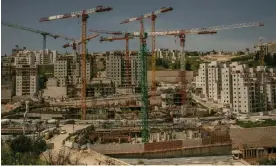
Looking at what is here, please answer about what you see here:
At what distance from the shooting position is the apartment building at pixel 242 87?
11070 millimetres

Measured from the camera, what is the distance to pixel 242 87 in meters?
11.1

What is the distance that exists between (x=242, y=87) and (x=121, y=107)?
12.4 feet

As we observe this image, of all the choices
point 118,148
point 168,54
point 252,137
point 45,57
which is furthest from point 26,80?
point 168,54

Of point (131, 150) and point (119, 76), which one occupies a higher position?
point (119, 76)

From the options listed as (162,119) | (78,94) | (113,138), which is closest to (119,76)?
(78,94)

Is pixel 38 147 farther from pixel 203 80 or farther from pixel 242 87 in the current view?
pixel 203 80

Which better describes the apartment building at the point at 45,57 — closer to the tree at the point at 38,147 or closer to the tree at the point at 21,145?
the tree at the point at 38,147

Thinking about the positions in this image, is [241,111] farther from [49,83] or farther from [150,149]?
[49,83]

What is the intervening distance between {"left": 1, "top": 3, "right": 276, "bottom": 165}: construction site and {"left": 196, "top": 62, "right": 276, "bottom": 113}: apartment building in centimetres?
23

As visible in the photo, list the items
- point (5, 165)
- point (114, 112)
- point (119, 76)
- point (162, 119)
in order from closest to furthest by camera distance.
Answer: point (5, 165) < point (162, 119) < point (114, 112) < point (119, 76)

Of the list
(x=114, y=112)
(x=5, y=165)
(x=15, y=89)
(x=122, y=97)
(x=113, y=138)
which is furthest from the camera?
(x=15, y=89)

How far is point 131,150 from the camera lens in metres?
7.95

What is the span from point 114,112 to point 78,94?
9.09 ft

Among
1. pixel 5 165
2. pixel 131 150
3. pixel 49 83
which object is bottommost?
pixel 131 150
